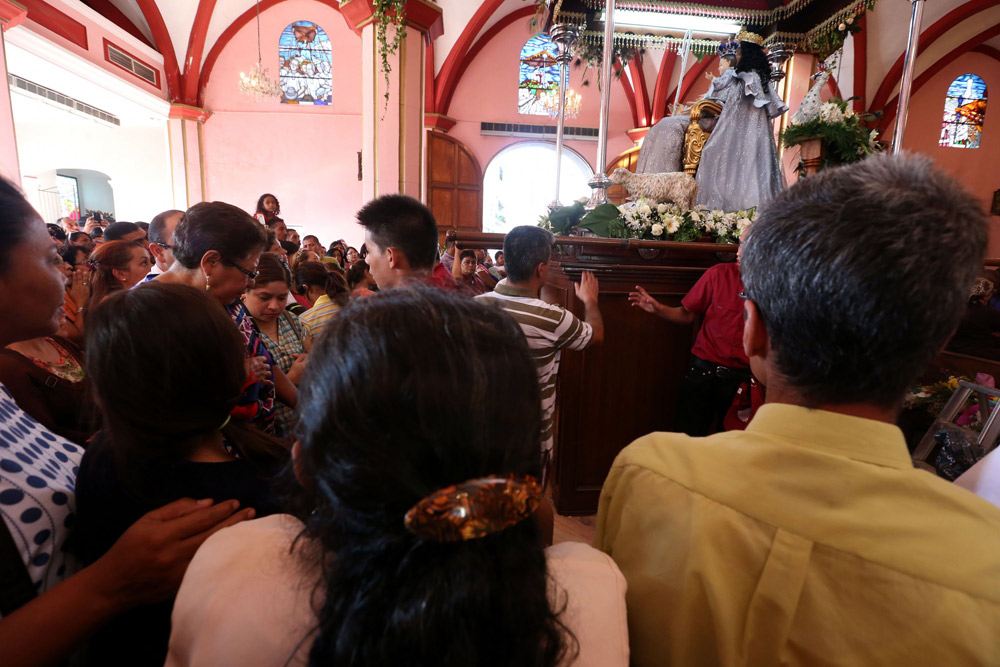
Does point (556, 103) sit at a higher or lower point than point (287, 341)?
higher

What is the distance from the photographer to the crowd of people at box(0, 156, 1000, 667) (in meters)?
0.51

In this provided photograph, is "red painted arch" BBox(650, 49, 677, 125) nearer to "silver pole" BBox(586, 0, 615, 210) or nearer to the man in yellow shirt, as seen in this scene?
"silver pole" BBox(586, 0, 615, 210)

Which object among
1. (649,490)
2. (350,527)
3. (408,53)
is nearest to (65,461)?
(350,527)

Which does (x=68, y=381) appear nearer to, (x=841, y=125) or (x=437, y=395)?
(x=437, y=395)

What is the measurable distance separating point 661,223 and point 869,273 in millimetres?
2187

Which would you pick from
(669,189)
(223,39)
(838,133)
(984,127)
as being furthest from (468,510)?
(984,127)

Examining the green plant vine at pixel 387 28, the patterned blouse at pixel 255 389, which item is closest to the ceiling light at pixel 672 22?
the green plant vine at pixel 387 28

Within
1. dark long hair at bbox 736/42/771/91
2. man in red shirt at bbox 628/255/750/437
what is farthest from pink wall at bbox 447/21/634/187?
man in red shirt at bbox 628/255/750/437

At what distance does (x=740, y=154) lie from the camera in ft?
11.7

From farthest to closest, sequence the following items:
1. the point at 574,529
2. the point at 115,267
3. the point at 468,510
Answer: the point at 574,529, the point at 115,267, the point at 468,510

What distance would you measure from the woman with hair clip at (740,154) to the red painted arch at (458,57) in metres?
8.47

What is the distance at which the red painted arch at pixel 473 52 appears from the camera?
1152 centimetres

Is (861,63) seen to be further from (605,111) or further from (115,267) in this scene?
(115,267)

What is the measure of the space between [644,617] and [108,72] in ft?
36.7
